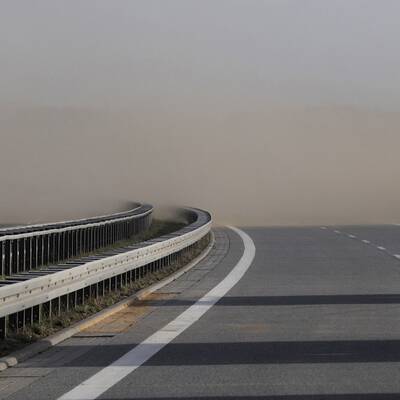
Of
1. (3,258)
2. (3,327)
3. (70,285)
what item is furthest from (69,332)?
(3,258)

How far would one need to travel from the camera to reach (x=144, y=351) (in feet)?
38.6

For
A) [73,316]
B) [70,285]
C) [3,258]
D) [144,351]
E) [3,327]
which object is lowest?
[3,258]

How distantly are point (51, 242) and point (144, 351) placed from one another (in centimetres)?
1278

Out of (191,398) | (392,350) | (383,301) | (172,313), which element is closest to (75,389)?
(191,398)

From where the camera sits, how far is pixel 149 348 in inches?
471

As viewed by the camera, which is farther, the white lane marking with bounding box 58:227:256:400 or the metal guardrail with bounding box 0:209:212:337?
the metal guardrail with bounding box 0:209:212:337

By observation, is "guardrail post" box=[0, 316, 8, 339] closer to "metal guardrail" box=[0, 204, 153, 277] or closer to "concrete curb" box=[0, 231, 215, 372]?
"concrete curb" box=[0, 231, 215, 372]

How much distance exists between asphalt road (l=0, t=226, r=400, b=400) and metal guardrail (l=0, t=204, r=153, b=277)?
10.3 ft

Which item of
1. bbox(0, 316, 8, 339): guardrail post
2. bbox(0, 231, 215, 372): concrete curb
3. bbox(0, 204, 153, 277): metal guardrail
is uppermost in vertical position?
bbox(0, 316, 8, 339): guardrail post

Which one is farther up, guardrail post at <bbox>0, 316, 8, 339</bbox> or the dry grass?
guardrail post at <bbox>0, 316, 8, 339</bbox>

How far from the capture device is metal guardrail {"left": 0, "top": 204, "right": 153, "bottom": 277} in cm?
2142

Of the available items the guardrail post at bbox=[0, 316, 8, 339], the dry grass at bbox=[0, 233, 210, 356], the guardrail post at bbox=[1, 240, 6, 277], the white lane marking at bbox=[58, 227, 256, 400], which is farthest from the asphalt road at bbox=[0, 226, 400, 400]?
the guardrail post at bbox=[1, 240, 6, 277]

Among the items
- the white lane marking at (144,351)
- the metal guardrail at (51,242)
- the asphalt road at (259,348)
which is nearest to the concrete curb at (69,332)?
the asphalt road at (259,348)

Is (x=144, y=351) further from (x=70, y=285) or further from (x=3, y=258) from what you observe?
(x=3, y=258)
